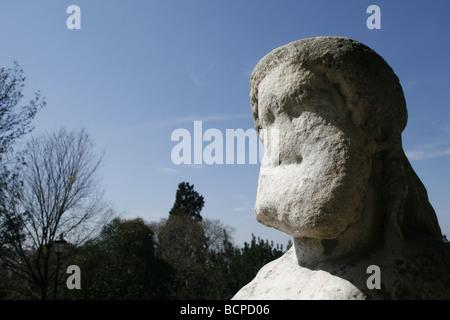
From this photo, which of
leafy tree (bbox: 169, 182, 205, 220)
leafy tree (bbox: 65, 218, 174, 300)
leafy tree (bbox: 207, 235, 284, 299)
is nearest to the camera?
leafy tree (bbox: 207, 235, 284, 299)

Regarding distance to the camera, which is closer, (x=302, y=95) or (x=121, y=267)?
(x=302, y=95)

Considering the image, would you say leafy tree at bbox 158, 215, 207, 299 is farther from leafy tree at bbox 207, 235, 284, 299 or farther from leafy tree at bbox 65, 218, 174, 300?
leafy tree at bbox 207, 235, 284, 299

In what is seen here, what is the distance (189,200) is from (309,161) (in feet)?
92.4

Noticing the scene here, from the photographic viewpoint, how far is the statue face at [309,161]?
6.52ft

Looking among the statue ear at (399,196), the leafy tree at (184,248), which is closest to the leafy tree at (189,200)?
the leafy tree at (184,248)

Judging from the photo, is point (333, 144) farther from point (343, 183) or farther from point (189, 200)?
point (189, 200)

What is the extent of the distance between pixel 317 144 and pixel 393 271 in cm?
83

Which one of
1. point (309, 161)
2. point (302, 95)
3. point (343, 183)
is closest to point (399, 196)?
point (343, 183)

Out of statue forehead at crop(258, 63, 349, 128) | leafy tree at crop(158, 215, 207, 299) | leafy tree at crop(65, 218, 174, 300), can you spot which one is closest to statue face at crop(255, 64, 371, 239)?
statue forehead at crop(258, 63, 349, 128)

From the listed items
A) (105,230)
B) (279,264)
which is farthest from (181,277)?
(279,264)

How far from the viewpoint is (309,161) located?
83.0 inches

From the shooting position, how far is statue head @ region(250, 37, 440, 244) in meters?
2.01
